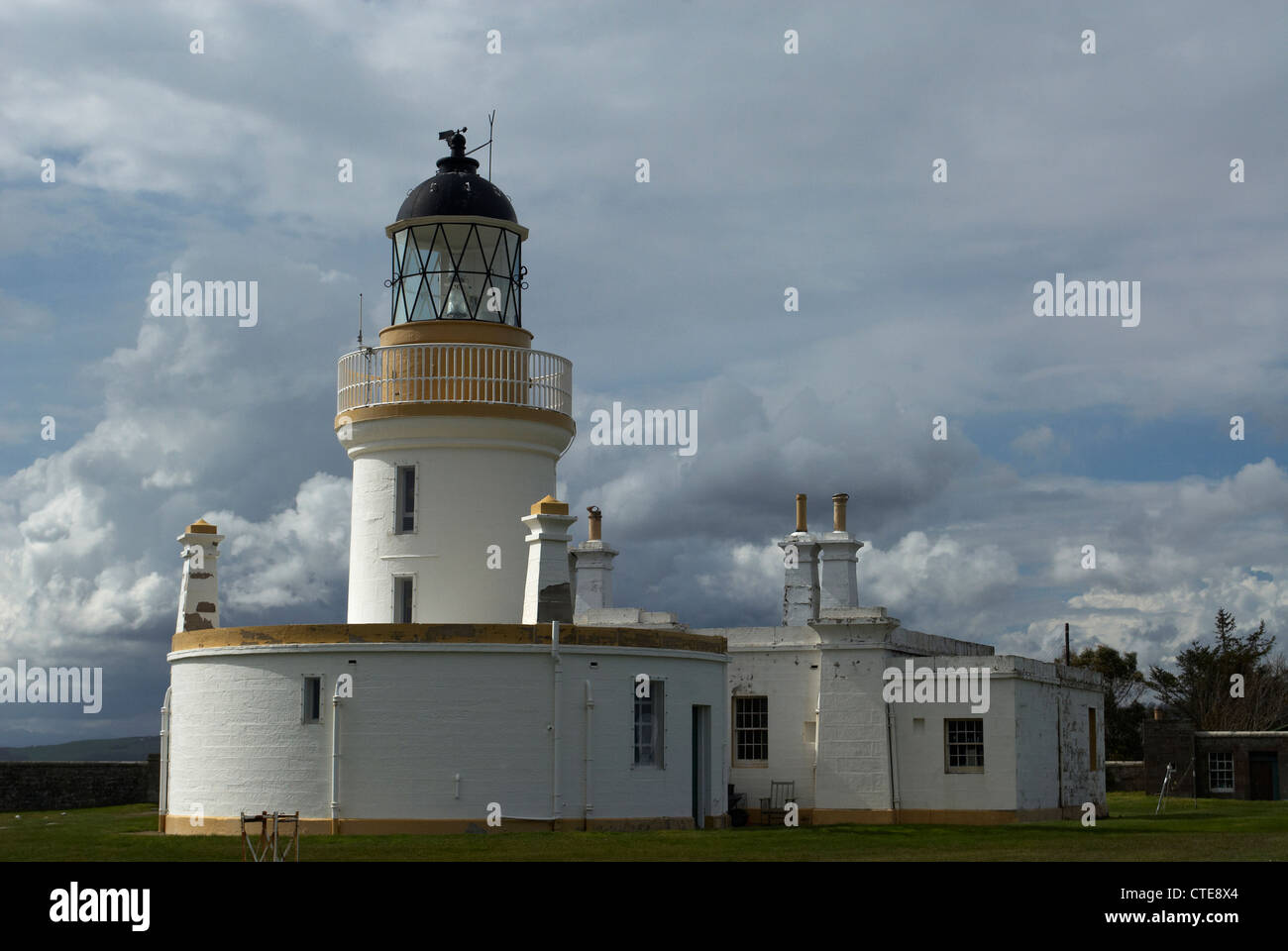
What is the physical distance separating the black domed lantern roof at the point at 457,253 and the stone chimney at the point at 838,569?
856cm

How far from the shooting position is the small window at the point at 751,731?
106 ft

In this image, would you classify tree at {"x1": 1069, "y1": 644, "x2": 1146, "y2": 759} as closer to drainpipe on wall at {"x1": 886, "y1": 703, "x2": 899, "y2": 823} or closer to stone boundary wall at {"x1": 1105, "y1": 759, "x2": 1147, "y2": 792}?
stone boundary wall at {"x1": 1105, "y1": 759, "x2": 1147, "y2": 792}

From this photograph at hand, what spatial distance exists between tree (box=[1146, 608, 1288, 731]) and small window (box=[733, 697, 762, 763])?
38.1 meters

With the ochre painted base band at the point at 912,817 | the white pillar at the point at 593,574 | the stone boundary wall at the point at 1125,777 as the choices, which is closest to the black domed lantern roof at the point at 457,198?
the white pillar at the point at 593,574

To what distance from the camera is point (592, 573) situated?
3616cm

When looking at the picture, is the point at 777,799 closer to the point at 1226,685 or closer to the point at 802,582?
the point at 802,582

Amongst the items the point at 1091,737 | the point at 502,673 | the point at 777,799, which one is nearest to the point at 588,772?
the point at 502,673

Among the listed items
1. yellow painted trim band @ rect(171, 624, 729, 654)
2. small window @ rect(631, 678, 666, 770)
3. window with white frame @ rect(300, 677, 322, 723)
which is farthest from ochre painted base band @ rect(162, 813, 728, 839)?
yellow painted trim band @ rect(171, 624, 729, 654)

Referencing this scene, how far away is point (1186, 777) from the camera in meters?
48.2

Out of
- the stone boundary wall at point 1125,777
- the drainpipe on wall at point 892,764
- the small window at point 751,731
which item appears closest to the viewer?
the drainpipe on wall at point 892,764

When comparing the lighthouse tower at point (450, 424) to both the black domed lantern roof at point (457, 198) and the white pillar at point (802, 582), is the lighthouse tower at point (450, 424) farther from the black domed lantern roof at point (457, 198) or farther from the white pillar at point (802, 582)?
the white pillar at point (802, 582)
